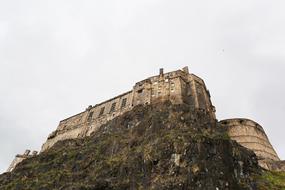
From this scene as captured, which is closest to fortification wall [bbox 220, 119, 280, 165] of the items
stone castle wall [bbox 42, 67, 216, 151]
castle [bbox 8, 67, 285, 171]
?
castle [bbox 8, 67, 285, 171]

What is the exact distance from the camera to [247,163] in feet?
95.3

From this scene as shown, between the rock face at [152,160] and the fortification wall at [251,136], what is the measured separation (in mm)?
7288

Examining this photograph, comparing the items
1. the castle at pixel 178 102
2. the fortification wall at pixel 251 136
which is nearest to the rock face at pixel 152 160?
the castle at pixel 178 102

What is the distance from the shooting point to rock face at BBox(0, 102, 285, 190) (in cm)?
2384

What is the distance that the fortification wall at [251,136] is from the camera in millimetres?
40375

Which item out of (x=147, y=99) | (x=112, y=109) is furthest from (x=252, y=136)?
(x=112, y=109)

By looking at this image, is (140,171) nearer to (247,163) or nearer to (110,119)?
(247,163)

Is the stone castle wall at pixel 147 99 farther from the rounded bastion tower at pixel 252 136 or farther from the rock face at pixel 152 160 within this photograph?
the rounded bastion tower at pixel 252 136

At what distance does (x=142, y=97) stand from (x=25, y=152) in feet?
107

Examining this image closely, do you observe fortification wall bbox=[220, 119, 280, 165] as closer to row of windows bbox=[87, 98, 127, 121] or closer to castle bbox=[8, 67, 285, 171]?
castle bbox=[8, 67, 285, 171]

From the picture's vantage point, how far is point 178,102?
37.0m

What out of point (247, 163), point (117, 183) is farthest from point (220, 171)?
point (117, 183)

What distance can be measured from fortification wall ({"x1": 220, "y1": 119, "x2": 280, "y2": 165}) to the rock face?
7.29 meters

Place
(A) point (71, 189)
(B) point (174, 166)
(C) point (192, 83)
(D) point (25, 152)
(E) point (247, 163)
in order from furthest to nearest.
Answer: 1. (D) point (25, 152)
2. (C) point (192, 83)
3. (E) point (247, 163)
4. (A) point (71, 189)
5. (B) point (174, 166)
